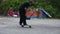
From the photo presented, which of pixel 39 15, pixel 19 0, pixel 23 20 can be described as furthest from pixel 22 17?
pixel 19 0

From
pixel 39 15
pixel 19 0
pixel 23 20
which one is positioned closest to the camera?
pixel 23 20

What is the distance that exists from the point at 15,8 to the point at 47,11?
383cm

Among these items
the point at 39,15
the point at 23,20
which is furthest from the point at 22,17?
the point at 39,15

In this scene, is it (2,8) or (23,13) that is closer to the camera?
(23,13)

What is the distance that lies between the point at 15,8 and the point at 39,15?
368 cm

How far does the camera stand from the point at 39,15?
27172mm

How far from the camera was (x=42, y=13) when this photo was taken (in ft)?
90.2

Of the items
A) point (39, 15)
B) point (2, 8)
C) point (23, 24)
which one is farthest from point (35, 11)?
point (23, 24)

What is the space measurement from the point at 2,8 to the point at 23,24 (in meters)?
14.2

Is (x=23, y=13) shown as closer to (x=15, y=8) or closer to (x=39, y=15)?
(x=39, y=15)

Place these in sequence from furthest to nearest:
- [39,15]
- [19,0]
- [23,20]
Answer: [19,0] → [39,15] → [23,20]

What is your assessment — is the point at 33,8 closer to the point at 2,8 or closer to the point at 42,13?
the point at 42,13

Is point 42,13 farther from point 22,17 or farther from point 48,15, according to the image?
point 22,17

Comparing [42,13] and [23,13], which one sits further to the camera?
[42,13]
